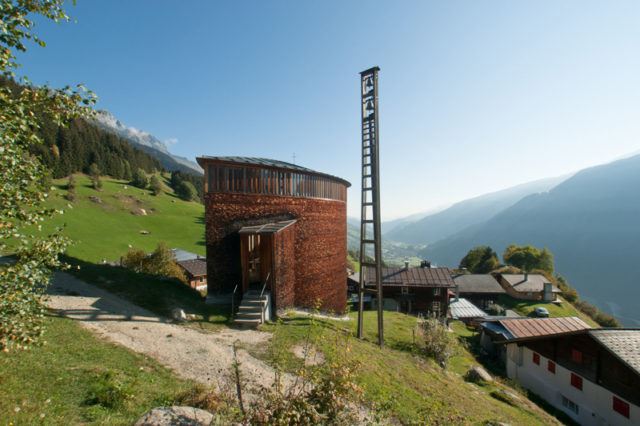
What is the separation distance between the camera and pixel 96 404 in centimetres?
654

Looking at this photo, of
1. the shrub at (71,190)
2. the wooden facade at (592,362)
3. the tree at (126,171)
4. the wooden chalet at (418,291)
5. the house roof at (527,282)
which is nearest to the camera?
the wooden facade at (592,362)

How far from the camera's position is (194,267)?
45.5m

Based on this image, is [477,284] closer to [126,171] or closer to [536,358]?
[536,358]

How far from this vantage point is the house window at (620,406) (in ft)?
47.7

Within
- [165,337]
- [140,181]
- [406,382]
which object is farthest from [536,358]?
[140,181]

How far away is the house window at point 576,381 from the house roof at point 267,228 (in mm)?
20075

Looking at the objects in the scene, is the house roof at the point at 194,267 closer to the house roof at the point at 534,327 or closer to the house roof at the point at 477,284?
the house roof at the point at 534,327

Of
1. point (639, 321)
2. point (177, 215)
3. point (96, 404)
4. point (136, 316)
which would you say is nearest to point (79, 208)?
point (177, 215)

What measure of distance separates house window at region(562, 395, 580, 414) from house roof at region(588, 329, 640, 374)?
5027mm

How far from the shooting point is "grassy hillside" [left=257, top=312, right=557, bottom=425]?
10188 mm

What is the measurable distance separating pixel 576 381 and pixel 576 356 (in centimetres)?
150

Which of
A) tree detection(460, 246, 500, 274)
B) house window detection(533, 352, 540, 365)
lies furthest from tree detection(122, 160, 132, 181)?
tree detection(460, 246, 500, 274)

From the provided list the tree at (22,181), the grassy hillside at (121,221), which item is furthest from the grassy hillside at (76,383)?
the grassy hillside at (121,221)

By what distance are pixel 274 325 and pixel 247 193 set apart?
310 inches
